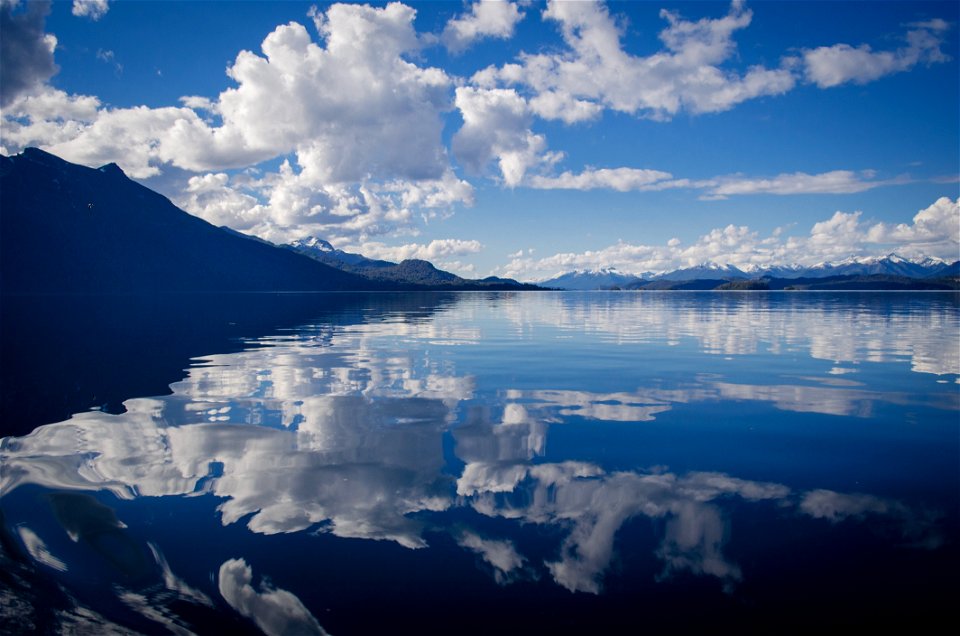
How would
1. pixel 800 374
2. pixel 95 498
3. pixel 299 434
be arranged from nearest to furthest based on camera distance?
pixel 95 498, pixel 299 434, pixel 800 374

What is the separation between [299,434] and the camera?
19.5 metres

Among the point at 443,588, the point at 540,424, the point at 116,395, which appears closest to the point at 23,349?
the point at 116,395

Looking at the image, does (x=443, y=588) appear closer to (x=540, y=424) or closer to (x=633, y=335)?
(x=540, y=424)

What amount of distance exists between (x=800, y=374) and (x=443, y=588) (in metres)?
29.7

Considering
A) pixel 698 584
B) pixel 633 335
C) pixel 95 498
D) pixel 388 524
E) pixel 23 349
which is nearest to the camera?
pixel 698 584

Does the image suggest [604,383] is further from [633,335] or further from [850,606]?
[633,335]

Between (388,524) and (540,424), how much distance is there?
31.4 feet

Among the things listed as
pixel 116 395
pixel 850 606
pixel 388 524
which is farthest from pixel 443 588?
pixel 116 395

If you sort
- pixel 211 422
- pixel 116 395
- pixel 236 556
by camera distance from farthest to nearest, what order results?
pixel 116 395
pixel 211 422
pixel 236 556

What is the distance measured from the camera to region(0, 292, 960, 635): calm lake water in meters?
9.35

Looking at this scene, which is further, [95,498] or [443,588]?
[95,498]

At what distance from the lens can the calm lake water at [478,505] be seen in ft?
30.7

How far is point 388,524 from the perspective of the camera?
484 inches

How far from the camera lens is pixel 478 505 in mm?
13250
